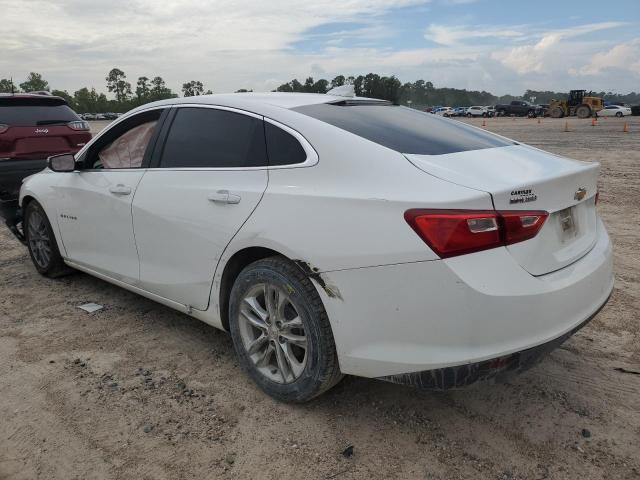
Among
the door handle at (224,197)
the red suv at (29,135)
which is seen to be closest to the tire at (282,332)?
the door handle at (224,197)

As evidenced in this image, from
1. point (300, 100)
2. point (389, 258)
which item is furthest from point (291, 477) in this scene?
point (300, 100)

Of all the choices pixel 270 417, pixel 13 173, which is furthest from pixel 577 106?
pixel 270 417

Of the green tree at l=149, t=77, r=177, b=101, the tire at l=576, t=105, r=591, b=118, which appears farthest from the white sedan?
the green tree at l=149, t=77, r=177, b=101

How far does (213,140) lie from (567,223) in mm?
2055

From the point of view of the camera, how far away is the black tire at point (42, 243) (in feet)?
15.9

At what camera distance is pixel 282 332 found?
9.22ft

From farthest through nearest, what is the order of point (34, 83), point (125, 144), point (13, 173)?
point (34, 83)
point (13, 173)
point (125, 144)

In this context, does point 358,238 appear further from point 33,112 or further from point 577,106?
point 577,106

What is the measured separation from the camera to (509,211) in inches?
88.4

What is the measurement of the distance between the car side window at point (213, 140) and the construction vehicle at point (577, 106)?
47438 millimetres

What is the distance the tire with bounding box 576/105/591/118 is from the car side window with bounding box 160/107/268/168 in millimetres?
47715

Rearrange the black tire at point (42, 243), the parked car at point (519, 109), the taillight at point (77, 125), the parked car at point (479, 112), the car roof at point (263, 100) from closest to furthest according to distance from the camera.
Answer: the car roof at point (263, 100), the black tire at point (42, 243), the taillight at point (77, 125), the parked car at point (519, 109), the parked car at point (479, 112)

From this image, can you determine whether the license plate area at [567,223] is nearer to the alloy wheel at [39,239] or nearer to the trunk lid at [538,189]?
the trunk lid at [538,189]

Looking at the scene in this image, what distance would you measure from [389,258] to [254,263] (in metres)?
0.86
